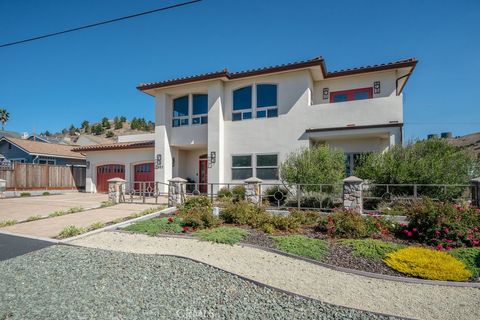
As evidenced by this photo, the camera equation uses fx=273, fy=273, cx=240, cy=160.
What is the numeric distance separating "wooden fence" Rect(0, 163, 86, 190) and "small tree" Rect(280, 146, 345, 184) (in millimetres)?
19106

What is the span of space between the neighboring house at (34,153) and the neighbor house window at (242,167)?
1596 centimetres

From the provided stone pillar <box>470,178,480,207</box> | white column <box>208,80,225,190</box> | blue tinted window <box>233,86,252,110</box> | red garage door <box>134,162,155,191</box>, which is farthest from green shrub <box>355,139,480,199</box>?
red garage door <box>134,162,155,191</box>

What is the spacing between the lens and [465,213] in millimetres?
6766

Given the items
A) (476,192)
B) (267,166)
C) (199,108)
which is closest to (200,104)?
(199,108)

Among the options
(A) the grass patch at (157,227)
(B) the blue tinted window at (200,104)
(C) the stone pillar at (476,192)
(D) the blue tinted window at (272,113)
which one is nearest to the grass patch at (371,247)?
(A) the grass patch at (157,227)

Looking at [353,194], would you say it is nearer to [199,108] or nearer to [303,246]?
[303,246]

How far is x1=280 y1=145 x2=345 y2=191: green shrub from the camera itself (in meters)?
11.1

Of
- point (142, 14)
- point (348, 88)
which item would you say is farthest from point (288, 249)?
point (348, 88)

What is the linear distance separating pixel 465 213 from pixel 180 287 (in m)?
7.02

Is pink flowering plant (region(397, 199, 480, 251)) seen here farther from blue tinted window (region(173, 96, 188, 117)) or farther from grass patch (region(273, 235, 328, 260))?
blue tinted window (region(173, 96, 188, 117))

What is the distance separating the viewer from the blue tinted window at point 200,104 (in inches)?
658

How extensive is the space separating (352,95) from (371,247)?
11239 millimetres

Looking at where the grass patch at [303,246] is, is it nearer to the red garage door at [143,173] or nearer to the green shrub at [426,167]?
the green shrub at [426,167]

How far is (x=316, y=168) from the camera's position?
11109 millimetres
